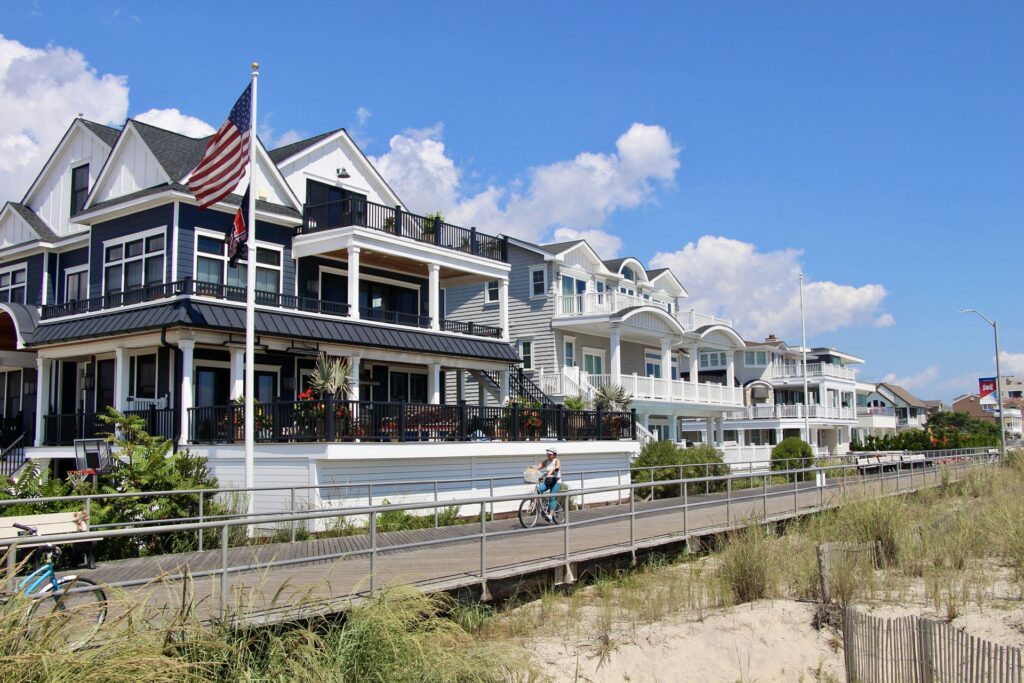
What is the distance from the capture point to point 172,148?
27.6 m

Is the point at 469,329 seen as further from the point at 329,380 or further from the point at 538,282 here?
the point at 538,282

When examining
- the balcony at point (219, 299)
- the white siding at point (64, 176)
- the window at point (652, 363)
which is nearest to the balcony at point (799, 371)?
the window at point (652, 363)

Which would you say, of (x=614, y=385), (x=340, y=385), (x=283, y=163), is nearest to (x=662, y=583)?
(x=340, y=385)

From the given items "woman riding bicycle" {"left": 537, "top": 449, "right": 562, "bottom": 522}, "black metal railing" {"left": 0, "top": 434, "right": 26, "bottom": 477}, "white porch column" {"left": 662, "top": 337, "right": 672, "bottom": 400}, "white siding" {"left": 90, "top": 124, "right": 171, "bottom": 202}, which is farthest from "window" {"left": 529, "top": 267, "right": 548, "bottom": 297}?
"woman riding bicycle" {"left": 537, "top": 449, "right": 562, "bottom": 522}

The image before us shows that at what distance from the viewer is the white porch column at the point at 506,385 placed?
3274 centimetres

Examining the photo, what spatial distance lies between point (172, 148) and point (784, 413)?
1771 inches

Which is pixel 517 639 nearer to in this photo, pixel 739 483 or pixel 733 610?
pixel 733 610

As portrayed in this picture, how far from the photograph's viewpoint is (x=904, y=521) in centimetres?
1634

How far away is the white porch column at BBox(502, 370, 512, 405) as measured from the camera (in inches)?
1289

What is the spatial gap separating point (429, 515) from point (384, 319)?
9.82m

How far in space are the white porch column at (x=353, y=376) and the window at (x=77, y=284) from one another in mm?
8564

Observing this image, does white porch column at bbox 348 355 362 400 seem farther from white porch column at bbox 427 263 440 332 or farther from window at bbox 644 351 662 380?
window at bbox 644 351 662 380

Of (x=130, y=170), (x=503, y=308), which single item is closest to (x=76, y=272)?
(x=130, y=170)

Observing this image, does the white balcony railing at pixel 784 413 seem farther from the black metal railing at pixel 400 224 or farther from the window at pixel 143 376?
the window at pixel 143 376
